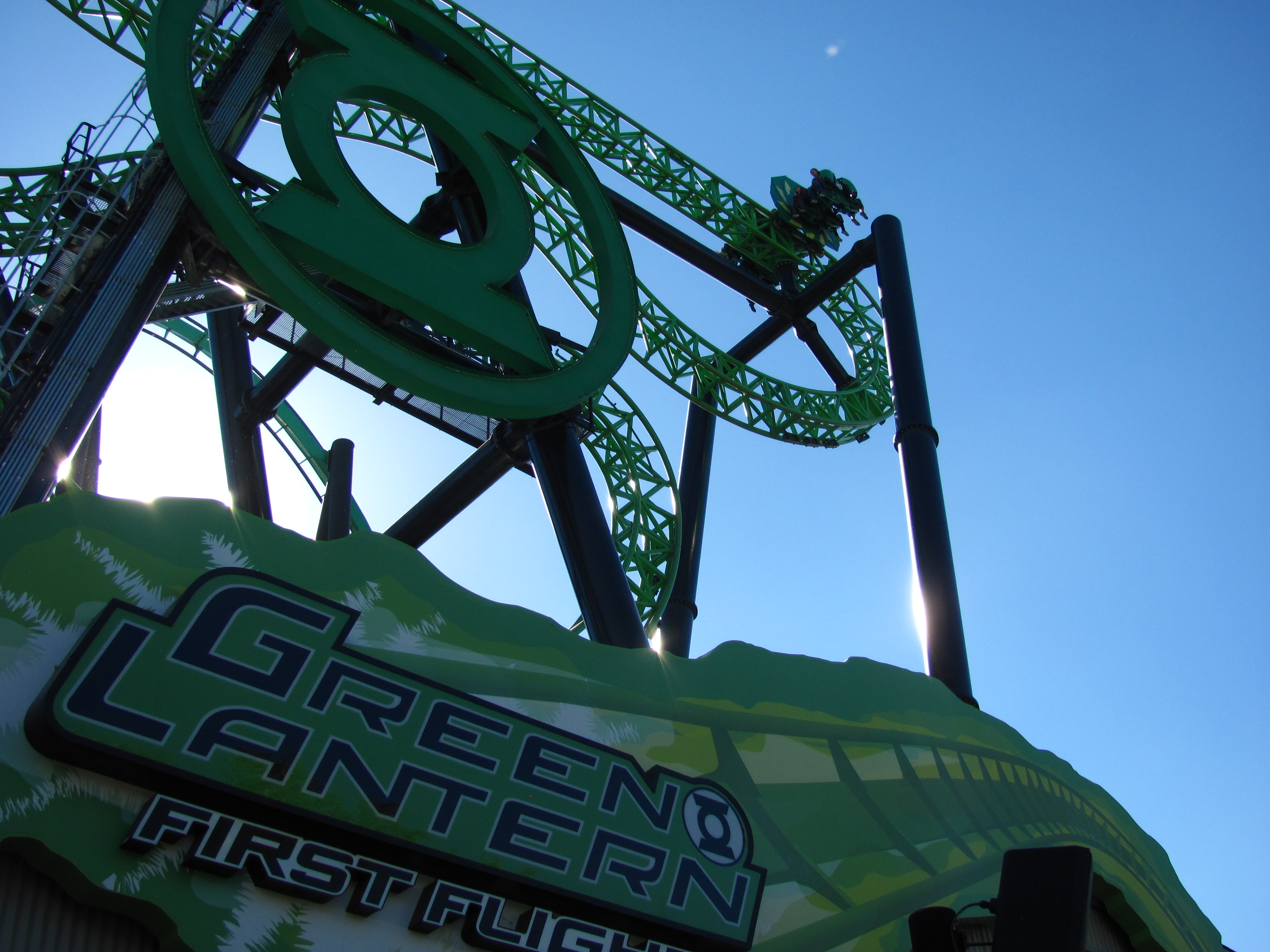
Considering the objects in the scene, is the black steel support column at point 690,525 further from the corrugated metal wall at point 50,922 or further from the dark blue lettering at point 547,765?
the corrugated metal wall at point 50,922

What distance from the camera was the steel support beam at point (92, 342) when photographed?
19.3ft

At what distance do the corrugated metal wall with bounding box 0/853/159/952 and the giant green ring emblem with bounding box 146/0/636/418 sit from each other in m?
3.60

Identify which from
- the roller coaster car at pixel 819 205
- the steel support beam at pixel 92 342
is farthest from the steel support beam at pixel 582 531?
the roller coaster car at pixel 819 205

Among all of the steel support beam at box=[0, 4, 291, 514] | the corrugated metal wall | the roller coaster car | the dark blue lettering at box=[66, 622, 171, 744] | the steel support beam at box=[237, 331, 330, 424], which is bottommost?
the corrugated metal wall

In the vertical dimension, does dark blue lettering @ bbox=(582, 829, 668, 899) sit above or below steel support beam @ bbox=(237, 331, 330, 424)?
below

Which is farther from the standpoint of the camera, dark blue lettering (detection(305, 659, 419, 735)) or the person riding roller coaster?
the person riding roller coaster

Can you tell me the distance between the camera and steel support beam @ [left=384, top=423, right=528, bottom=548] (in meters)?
11.0

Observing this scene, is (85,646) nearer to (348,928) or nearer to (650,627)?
(348,928)

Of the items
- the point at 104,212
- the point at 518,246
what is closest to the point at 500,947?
the point at 518,246

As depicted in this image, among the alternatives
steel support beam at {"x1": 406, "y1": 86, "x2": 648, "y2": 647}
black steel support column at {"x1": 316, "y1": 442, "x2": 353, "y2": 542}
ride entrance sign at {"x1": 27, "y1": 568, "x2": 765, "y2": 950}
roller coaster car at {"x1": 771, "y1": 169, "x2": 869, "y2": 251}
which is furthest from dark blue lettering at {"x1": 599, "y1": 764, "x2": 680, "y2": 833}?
roller coaster car at {"x1": 771, "y1": 169, "x2": 869, "y2": 251}

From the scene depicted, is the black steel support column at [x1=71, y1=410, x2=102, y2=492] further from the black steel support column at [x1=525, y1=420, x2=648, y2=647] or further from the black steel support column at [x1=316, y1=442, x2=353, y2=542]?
the black steel support column at [x1=525, y1=420, x2=648, y2=647]

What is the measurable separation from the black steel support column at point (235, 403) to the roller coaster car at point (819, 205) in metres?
7.08

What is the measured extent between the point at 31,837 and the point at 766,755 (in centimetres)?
322

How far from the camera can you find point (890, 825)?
5836 millimetres
